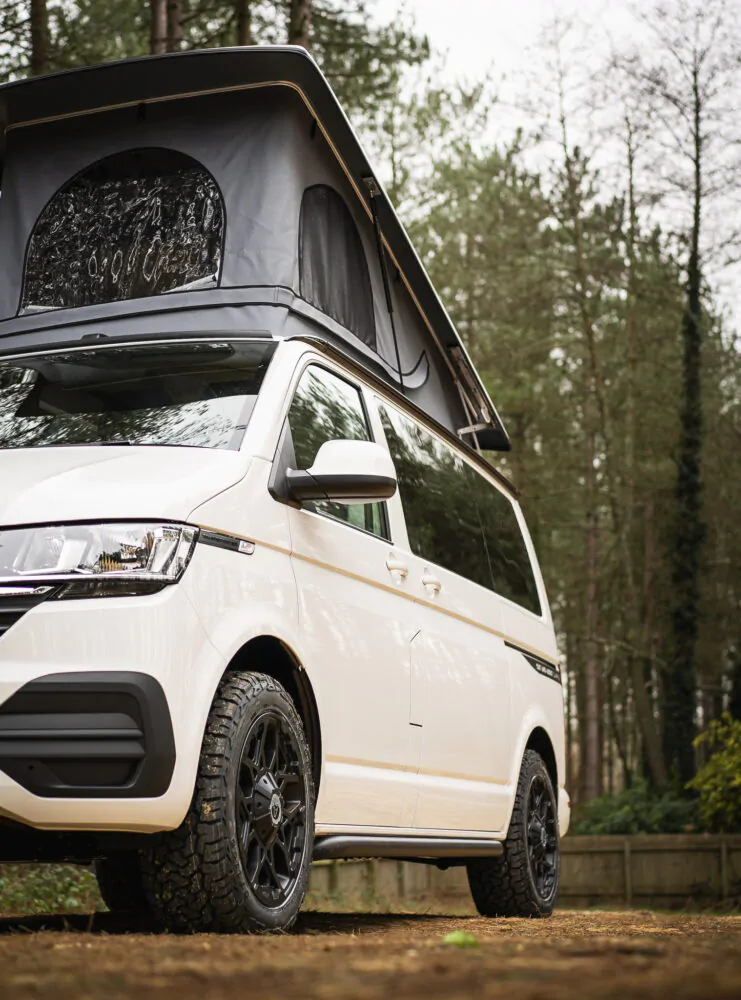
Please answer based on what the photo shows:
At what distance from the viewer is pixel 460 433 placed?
8969mm

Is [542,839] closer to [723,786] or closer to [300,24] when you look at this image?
[300,24]

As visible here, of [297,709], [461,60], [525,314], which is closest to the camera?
[297,709]

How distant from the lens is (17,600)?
141 inches

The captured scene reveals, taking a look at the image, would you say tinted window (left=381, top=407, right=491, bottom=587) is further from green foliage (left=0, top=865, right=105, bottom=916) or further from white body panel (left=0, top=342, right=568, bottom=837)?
green foliage (left=0, top=865, right=105, bottom=916)

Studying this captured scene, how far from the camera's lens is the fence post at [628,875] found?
18.0 metres

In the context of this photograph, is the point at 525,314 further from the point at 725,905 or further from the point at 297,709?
the point at 297,709

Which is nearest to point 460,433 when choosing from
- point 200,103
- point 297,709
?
point 200,103

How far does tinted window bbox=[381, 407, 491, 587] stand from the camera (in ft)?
18.8

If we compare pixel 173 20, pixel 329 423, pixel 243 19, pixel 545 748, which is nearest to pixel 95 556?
pixel 329 423

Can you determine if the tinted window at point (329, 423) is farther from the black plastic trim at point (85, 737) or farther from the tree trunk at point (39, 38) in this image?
the tree trunk at point (39, 38)

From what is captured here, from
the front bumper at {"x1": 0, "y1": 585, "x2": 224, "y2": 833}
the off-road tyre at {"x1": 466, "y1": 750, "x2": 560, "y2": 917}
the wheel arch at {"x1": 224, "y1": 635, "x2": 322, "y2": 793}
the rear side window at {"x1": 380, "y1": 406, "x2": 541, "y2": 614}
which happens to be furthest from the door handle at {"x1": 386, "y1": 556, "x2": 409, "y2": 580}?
the off-road tyre at {"x1": 466, "y1": 750, "x2": 560, "y2": 917}

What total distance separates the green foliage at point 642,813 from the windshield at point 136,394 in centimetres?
1698

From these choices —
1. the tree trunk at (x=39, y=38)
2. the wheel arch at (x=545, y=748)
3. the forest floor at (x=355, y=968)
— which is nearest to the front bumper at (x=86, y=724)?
the forest floor at (x=355, y=968)

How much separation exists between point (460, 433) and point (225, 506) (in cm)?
512
